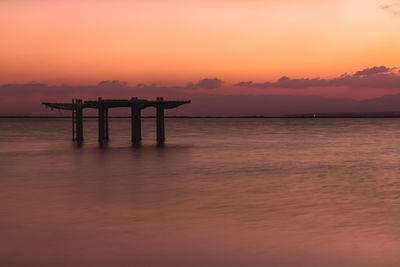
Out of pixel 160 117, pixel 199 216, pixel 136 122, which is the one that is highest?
pixel 160 117

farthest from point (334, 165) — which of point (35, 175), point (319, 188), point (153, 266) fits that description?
point (153, 266)

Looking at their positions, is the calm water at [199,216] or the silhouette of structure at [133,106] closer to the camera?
the calm water at [199,216]

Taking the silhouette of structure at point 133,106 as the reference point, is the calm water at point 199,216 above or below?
below

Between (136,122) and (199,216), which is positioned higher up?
(136,122)

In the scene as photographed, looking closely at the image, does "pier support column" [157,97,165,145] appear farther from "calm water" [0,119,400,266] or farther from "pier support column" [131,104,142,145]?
"calm water" [0,119,400,266]

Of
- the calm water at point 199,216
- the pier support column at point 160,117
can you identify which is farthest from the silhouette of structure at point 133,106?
the calm water at point 199,216

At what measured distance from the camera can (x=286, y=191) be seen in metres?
19.2

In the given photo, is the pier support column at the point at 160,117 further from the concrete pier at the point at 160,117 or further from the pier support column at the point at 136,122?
the pier support column at the point at 136,122

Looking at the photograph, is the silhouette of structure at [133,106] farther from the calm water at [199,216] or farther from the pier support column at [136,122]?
the calm water at [199,216]

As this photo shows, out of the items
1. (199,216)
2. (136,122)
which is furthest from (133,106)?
(199,216)

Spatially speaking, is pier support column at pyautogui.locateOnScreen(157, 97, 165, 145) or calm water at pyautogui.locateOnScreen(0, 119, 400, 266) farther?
pier support column at pyautogui.locateOnScreen(157, 97, 165, 145)

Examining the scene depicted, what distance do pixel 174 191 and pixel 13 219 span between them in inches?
268

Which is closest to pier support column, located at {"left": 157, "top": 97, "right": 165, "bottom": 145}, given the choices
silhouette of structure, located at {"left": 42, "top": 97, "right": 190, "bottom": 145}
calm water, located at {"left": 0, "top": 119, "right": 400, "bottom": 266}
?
silhouette of structure, located at {"left": 42, "top": 97, "right": 190, "bottom": 145}

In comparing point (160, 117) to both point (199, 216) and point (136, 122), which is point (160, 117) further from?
point (199, 216)
